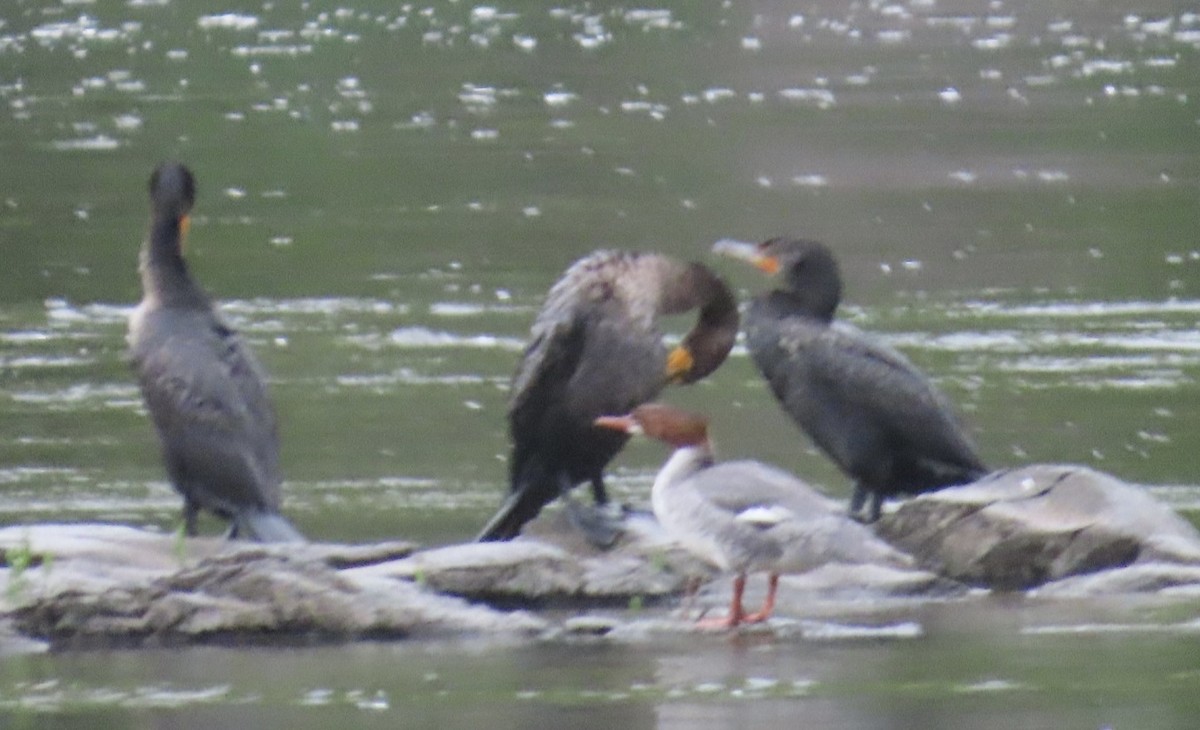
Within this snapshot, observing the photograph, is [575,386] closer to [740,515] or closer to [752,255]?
[752,255]

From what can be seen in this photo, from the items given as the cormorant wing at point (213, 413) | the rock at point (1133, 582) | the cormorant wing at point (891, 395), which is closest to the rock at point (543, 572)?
the cormorant wing at point (213, 413)

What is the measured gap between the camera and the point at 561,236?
19344mm

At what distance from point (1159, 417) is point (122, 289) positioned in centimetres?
703

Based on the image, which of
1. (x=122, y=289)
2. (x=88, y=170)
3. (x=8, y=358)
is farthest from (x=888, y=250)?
(x=88, y=170)

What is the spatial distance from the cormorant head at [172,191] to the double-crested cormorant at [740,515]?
2.21 meters

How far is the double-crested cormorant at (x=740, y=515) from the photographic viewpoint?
8.91m

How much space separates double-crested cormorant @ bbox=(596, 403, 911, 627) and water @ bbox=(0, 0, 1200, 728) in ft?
1.48

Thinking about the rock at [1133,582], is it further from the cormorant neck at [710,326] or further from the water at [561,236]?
the cormorant neck at [710,326]

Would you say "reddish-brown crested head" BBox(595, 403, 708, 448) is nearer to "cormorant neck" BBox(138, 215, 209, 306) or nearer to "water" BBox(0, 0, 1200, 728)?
"water" BBox(0, 0, 1200, 728)

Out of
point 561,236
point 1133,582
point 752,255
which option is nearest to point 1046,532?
point 1133,582

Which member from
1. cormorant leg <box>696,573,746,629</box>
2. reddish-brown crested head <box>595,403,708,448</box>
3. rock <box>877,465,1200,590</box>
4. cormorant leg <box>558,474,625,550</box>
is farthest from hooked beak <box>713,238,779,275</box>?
cormorant leg <box>696,573,746,629</box>

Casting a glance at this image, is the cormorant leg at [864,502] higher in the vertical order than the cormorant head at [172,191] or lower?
lower

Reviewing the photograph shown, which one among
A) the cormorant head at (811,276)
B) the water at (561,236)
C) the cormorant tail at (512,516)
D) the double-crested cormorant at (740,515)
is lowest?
the water at (561,236)

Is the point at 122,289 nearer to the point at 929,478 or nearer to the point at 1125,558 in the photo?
the point at 929,478
